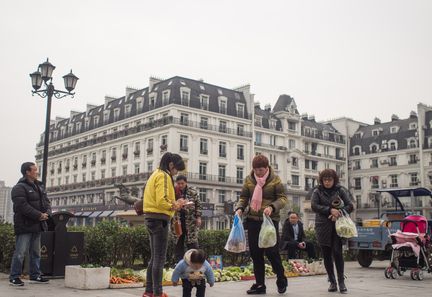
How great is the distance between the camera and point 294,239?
12.5 m

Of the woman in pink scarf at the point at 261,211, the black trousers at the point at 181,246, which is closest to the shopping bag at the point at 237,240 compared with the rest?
the woman in pink scarf at the point at 261,211

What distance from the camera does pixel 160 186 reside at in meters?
6.41

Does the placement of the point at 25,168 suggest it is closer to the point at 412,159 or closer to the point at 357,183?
the point at 412,159

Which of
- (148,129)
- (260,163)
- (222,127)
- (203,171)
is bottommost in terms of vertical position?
(260,163)

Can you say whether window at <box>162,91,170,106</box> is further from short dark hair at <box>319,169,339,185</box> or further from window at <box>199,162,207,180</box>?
short dark hair at <box>319,169,339,185</box>

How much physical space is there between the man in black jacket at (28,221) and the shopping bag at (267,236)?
3.87 m

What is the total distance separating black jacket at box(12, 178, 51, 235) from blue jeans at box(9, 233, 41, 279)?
122 millimetres

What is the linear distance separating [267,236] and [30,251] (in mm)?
4293

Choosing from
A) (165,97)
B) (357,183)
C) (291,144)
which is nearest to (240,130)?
(291,144)

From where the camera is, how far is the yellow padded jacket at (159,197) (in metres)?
6.37

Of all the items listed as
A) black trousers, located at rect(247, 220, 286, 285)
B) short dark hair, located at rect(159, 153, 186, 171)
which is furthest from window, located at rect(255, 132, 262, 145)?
short dark hair, located at rect(159, 153, 186, 171)

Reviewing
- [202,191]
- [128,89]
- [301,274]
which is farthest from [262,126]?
[301,274]

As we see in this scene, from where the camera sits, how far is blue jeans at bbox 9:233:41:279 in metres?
8.34

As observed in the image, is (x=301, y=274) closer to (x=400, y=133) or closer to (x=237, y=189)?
(x=237, y=189)
